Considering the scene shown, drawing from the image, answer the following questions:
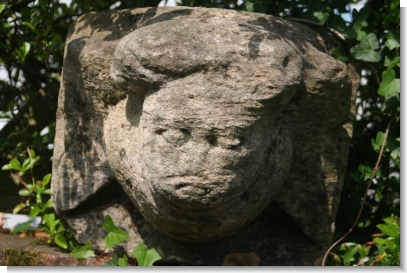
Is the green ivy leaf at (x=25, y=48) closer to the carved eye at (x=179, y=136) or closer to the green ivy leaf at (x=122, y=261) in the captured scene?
the green ivy leaf at (x=122, y=261)

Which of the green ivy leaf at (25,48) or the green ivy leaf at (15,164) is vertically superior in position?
the green ivy leaf at (25,48)

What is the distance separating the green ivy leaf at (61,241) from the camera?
242 cm

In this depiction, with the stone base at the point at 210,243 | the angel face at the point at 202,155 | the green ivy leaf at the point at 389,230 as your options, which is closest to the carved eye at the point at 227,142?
the angel face at the point at 202,155

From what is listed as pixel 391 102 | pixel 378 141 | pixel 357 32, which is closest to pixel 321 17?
pixel 357 32

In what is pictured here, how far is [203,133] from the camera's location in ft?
6.00

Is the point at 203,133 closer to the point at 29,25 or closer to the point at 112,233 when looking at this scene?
the point at 112,233

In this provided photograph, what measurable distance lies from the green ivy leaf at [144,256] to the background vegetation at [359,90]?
0.63 metres

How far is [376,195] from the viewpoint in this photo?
2676 mm

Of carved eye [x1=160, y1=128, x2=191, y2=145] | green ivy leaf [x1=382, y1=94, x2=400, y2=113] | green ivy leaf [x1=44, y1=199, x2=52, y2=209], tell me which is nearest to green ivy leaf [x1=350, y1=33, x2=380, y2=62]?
green ivy leaf [x1=382, y1=94, x2=400, y2=113]

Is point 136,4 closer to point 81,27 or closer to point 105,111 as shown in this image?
point 81,27

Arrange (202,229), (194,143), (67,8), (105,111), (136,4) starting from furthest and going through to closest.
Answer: (67,8) → (136,4) → (105,111) → (202,229) → (194,143)

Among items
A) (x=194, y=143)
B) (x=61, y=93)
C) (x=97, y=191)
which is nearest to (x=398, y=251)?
(x=194, y=143)

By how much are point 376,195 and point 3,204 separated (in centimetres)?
150

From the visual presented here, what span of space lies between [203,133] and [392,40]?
3.04 feet
